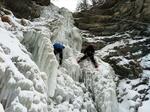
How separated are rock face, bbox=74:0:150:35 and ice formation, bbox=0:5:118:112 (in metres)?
3.99

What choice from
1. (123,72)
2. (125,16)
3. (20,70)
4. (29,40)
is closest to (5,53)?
(20,70)

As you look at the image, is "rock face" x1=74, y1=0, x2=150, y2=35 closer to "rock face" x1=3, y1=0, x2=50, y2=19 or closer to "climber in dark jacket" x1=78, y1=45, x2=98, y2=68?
"rock face" x1=3, y1=0, x2=50, y2=19

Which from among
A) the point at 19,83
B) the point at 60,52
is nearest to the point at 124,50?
the point at 60,52

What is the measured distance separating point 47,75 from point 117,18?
11.9 metres

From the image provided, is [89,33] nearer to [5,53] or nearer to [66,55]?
[66,55]

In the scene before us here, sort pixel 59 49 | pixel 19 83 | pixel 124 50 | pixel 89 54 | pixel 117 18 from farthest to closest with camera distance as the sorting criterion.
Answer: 1. pixel 117 18
2. pixel 124 50
3. pixel 89 54
4. pixel 59 49
5. pixel 19 83

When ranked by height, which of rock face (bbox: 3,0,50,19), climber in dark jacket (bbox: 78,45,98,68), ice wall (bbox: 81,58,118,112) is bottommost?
ice wall (bbox: 81,58,118,112)

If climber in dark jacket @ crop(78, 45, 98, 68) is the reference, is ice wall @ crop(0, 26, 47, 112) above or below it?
above

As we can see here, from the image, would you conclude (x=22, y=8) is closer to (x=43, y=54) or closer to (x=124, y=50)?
(x=124, y=50)

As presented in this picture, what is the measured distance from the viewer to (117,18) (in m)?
24.0

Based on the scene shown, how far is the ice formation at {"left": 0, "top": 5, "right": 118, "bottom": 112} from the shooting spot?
10273 millimetres

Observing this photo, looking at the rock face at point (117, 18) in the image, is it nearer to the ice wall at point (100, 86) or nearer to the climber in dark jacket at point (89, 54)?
the climber in dark jacket at point (89, 54)

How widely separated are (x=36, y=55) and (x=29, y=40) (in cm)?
82

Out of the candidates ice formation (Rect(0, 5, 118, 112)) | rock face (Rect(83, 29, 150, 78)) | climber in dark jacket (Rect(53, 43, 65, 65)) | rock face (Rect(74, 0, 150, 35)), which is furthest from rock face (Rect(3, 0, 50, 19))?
climber in dark jacket (Rect(53, 43, 65, 65))
